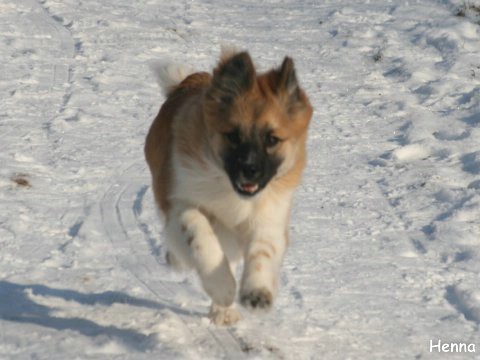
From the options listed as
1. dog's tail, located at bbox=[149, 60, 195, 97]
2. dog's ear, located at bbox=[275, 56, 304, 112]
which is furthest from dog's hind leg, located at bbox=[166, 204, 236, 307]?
dog's tail, located at bbox=[149, 60, 195, 97]

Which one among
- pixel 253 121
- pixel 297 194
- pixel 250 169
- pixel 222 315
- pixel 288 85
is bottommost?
pixel 297 194

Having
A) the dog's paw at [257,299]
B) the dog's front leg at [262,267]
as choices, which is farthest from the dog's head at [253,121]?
the dog's paw at [257,299]

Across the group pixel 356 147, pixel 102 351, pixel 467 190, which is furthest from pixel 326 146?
pixel 102 351

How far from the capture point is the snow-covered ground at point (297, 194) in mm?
5352

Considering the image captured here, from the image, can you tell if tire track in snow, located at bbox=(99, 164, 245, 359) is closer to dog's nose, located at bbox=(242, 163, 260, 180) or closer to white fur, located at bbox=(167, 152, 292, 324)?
white fur, located at bbox=(167, 152, 292, 324)

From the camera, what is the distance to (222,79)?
205 inches

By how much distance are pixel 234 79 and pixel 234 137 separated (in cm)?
34

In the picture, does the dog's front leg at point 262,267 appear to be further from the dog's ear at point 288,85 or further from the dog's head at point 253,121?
the dog's ear at point 288,85

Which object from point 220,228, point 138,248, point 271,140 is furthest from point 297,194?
point 271,140

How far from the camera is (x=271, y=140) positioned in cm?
510

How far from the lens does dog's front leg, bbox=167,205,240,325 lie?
4895 millimetres

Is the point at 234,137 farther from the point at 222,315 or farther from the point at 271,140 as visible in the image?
the point at 222,315

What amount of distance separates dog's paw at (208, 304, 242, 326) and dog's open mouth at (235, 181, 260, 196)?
0.74 metres

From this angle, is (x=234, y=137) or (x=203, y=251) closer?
(x=203, y=251)
